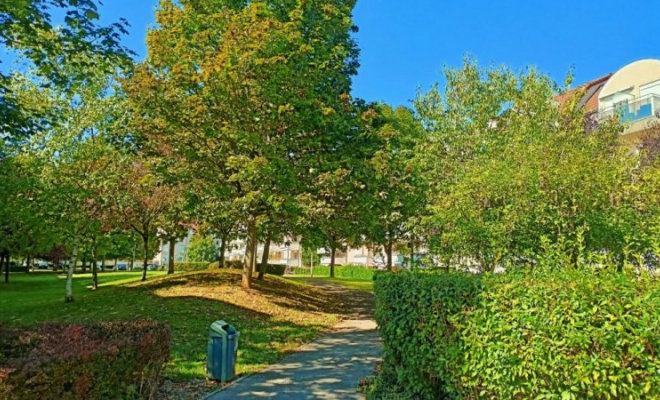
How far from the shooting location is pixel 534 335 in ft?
12.0

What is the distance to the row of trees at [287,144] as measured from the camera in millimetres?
8562

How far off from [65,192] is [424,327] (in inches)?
512

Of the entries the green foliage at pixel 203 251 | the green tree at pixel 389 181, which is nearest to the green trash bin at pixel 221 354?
the green tree at pixel 389 181

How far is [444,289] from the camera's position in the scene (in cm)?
466

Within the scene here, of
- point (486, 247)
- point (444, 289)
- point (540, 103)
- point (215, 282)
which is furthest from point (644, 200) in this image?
point (215, 282)

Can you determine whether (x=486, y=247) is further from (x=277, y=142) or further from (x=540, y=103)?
(x=277, y=142)

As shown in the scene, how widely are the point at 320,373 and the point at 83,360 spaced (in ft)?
13.0

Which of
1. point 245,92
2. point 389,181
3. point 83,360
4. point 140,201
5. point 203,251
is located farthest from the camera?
point 203,251

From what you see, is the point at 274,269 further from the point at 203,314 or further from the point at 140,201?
the point at 203,314

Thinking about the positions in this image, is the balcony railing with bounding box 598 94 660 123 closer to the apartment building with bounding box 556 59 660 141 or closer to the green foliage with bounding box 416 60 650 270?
the apartment building with bounding box 556 59 660 141

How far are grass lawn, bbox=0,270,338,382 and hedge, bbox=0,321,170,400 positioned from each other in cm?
159

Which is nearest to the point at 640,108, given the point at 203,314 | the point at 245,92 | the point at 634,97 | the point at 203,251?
the point at 634,97

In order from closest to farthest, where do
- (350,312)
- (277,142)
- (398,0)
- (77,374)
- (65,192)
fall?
(77,374), (398,0), (277,142), (65,192), (350,312)

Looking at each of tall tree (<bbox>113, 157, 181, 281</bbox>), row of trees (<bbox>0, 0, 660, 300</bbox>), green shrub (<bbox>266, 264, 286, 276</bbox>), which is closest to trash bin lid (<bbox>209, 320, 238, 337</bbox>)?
row of trees (<bbox>0, 0, 660, 300</bbox>)
